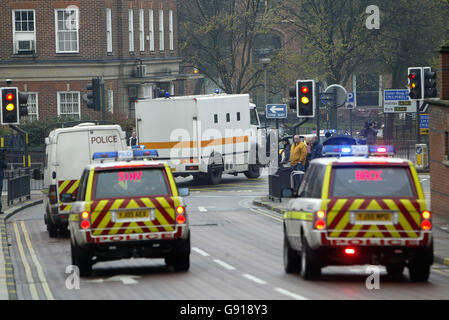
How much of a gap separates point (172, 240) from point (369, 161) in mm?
3317

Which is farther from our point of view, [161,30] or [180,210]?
[161,30]

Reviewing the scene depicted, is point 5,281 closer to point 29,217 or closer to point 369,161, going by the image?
point 369,161

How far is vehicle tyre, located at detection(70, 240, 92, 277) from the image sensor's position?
16.6m

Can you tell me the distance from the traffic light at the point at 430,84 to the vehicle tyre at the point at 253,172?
42.7 ft

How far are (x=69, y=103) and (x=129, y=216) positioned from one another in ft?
127

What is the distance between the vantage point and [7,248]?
22.0m

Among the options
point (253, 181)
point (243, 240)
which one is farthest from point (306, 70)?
point (243, 240)

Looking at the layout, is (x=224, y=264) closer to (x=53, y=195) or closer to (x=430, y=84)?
(x=53, y=195)

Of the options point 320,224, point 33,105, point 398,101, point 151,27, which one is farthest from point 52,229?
point 151,27

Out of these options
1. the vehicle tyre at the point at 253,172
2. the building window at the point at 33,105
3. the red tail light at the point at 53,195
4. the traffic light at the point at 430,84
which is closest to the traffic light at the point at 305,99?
the traffic light at the point at 430,84

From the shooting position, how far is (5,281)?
16.6 meters

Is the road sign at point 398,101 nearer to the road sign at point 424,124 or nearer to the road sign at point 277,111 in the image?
the road sign at point 424,124

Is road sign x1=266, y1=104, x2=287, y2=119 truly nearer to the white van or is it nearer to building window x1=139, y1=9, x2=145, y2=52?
the white van

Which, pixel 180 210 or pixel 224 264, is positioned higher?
pixel 180 210
